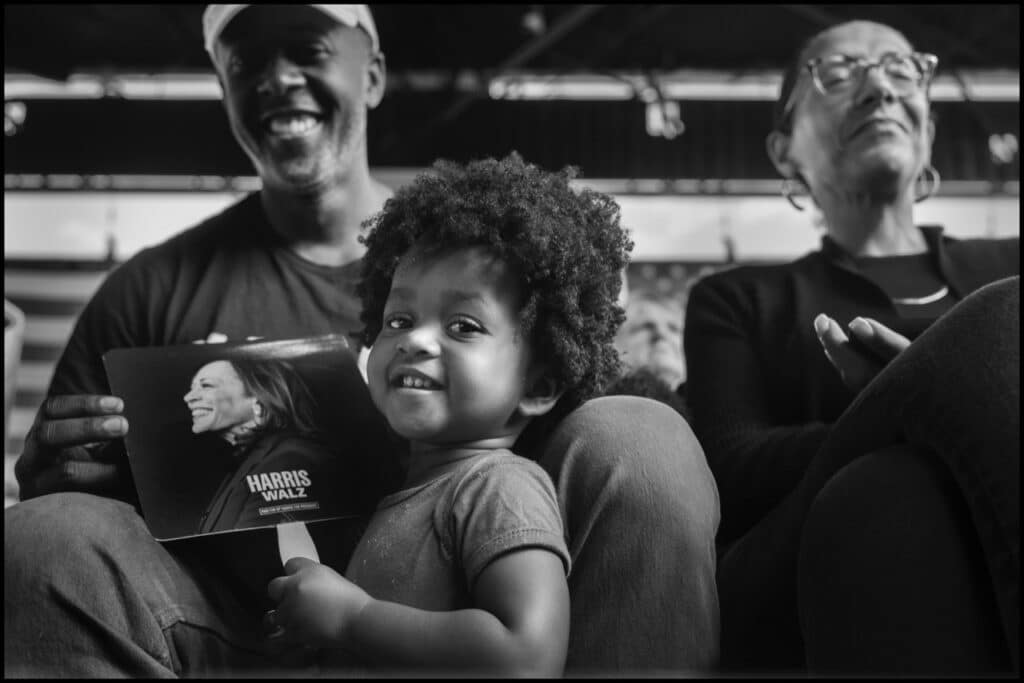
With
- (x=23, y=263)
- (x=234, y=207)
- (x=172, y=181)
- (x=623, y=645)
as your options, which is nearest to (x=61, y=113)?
(x=172, y=181)

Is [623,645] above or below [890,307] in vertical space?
below

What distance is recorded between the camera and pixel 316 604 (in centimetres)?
80

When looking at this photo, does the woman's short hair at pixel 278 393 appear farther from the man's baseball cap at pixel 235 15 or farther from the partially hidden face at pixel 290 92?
the man's baseball cap at pixel 235 15

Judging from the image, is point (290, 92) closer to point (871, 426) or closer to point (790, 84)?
point (790, 84)

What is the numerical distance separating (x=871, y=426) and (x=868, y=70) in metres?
1.03

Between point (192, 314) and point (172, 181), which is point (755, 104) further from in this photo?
point (192, 314)

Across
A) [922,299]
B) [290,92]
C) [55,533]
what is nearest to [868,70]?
[922,299]

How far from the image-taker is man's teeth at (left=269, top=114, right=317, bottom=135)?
1552 mm

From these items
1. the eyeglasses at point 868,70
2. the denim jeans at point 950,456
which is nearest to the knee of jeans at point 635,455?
the denim jeans at point 950,456

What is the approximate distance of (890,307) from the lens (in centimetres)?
149

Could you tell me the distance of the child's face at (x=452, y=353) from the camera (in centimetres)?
91

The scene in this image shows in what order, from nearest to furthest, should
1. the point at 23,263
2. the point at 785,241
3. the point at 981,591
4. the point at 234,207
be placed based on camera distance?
the point at 981,591, the point at 234,207, the point at 23,263, the point at 785,241

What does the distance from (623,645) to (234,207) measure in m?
0.99

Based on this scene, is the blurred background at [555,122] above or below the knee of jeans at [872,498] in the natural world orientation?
above
